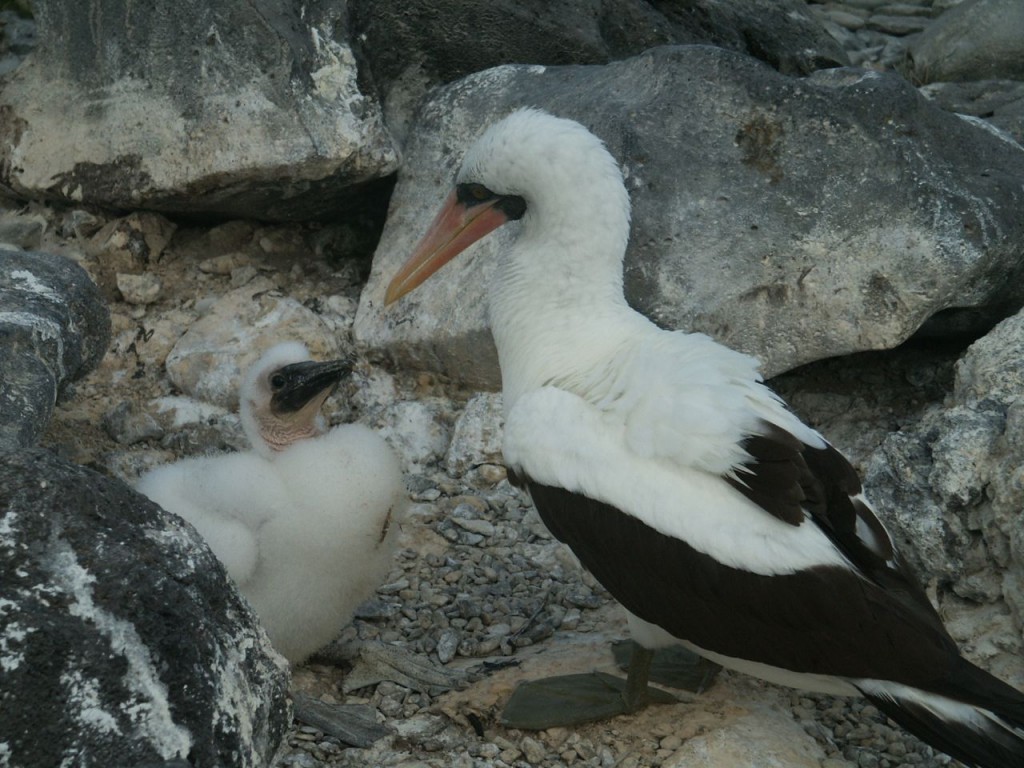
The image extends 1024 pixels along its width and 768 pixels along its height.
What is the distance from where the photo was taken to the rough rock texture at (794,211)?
15.6 ft

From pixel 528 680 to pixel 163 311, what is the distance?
2432 mm

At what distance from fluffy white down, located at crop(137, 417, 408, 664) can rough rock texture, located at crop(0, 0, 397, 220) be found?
5.74 feet

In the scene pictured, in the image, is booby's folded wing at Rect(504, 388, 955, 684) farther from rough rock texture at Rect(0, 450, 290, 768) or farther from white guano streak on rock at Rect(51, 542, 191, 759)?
white guano streak on rock at Rect(51, 542, 191, 759)

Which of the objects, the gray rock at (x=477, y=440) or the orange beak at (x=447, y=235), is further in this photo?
the gray rock at (x=477, y=440)

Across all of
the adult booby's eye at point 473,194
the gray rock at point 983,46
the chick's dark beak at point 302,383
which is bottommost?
the chick's dark beak at point 302,383

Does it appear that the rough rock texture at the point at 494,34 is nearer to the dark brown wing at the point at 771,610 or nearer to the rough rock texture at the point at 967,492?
the rough rock texture at the point at 967,492

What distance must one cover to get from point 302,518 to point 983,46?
20.0 ft

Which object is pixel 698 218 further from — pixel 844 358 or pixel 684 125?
pixel 844 358

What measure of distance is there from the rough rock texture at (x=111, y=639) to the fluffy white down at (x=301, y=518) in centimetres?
119

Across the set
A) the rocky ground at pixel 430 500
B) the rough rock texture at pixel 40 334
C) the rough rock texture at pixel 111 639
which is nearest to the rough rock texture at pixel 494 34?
the rocky ground at pixel 430 500

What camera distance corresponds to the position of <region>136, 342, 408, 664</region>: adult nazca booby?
361 cm

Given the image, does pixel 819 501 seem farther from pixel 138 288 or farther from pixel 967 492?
pixel 138 288

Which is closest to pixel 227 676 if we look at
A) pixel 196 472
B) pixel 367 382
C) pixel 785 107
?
pixel 196 472

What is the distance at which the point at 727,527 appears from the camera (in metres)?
3.09
